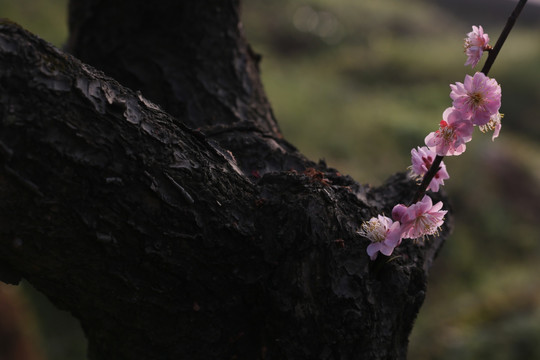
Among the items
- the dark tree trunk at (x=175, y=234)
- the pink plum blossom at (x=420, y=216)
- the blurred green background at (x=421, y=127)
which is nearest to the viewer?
the dark tree trunk at (x=175, y=234)

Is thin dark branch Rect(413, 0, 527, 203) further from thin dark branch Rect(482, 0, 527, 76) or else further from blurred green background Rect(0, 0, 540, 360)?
blurred green background Rect(0, 0, 540, 360)

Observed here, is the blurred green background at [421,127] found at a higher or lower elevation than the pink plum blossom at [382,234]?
higher

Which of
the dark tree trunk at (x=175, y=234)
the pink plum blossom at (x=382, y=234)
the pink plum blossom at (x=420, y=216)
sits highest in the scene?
the pink plum blossom at (x=420, y=216)

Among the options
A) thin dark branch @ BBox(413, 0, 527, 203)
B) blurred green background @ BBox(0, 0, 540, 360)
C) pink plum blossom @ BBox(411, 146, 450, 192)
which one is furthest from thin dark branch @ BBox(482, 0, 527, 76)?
blurred green background @ BBox(0, 0, 540, 360)

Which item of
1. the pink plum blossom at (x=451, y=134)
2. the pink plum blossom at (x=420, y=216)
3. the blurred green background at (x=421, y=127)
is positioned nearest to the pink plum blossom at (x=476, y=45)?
the pink plum blossom at (x=451, y=134)

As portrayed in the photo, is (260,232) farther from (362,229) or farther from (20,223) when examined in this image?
(20,223)

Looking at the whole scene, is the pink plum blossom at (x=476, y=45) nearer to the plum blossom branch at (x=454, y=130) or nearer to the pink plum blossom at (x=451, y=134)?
the plum blossom branch at (x=454, y=130)
